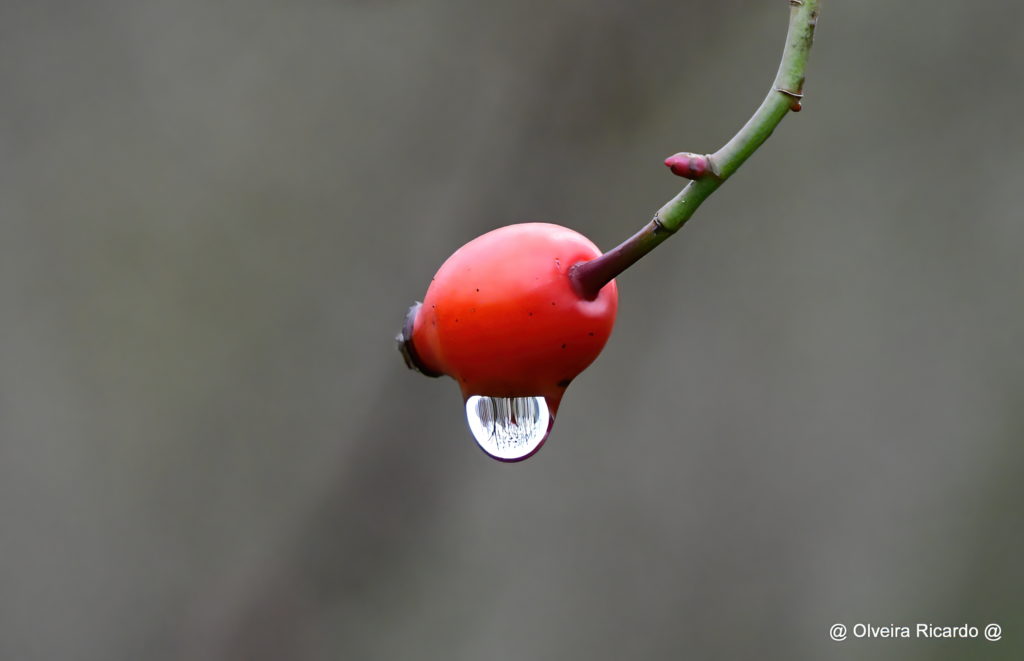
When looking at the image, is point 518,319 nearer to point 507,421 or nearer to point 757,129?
point 507,421

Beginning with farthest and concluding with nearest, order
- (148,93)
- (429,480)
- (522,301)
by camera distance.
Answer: (148,93) < (429,480) < (522,301)

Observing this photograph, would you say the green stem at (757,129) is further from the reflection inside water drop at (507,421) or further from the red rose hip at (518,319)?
the reflection inside water drop at (507,421)

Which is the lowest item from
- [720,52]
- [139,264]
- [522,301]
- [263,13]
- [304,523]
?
[304,523]

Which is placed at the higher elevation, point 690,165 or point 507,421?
point 690,165

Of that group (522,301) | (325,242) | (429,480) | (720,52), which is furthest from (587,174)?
(522,301)

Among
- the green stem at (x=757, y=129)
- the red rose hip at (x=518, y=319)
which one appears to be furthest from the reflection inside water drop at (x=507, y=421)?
the green stem at (x=757, y=129)

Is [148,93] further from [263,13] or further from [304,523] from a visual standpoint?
[304,523]

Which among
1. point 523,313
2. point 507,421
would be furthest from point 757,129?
point 507,421
